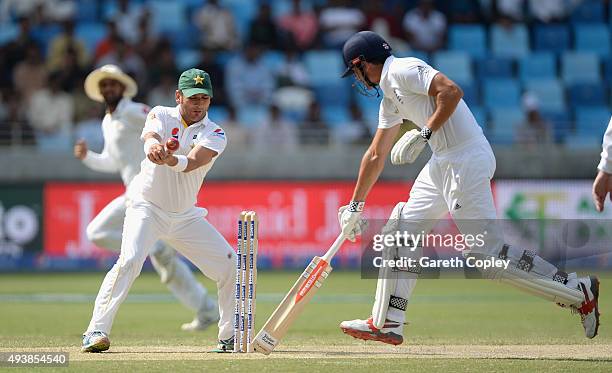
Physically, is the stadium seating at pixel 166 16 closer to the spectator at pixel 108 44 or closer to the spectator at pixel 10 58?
the spectator at pixel 108 44

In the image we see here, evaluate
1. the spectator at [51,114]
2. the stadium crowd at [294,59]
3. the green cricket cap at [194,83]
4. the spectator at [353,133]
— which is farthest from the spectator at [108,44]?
the green cricket cap at [194,83]

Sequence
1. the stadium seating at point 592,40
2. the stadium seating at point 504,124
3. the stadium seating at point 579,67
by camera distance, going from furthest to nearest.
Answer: the stadium seating at point 592,40, the stadium seating at point 579,67, the stadium seating at point 504,124

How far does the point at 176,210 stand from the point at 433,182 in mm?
1867

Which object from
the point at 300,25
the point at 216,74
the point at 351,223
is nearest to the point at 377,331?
the point at 351,223

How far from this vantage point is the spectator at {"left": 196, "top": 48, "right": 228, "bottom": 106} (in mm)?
19406

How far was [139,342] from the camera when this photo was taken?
921 cm

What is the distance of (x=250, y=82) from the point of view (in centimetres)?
1959

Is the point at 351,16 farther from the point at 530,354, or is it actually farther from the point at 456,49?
the point at 530,354

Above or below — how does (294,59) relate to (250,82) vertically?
above

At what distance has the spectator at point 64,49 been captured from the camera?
64.3 feet

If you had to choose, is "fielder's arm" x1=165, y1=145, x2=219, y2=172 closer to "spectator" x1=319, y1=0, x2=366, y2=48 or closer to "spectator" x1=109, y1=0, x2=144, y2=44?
"spectator" x1=109, y1=0, x2=144, y2=44

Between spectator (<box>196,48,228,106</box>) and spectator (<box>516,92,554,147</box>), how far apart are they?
16.4ft

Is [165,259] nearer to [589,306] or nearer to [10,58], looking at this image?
[589,306]

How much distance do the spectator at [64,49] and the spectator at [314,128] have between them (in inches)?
157
